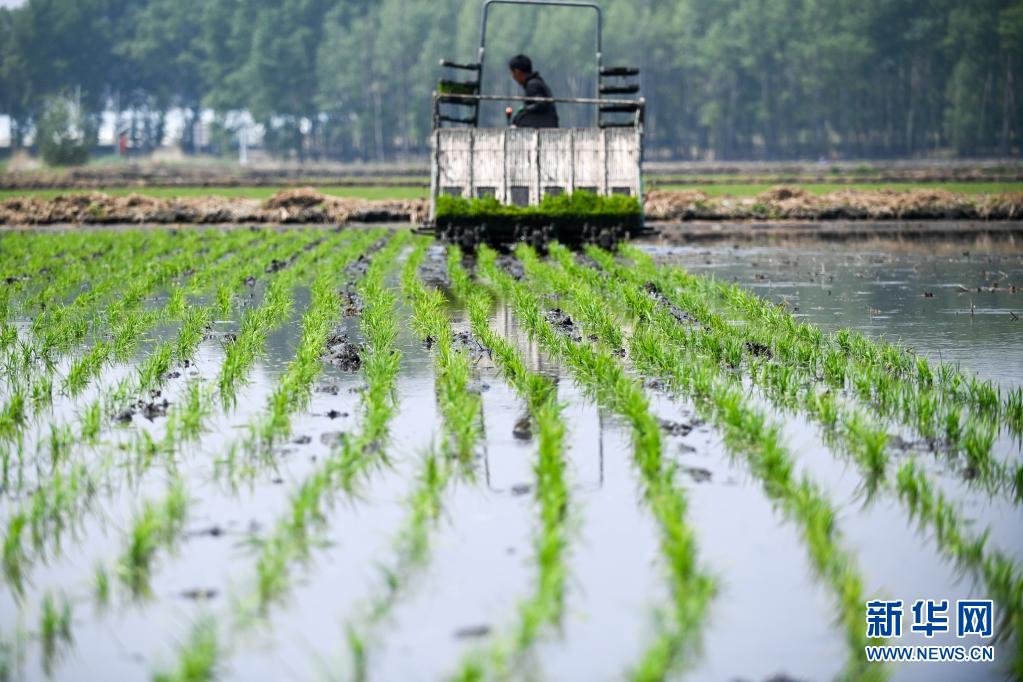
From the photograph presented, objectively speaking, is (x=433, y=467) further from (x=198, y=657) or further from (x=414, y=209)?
(x=414, y=209)

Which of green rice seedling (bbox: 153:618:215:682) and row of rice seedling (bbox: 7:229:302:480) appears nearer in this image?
green rice seedling (bbox: 153:618:215:682)

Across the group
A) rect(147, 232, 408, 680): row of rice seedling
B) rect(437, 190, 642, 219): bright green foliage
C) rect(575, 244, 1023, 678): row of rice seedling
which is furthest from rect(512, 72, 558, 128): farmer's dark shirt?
rect(575, 244, 1023, 678): row of rice seedling

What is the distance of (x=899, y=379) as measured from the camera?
958 cm

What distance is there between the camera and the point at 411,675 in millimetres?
4316

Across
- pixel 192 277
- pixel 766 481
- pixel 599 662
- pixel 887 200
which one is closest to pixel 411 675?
pixel 599 662

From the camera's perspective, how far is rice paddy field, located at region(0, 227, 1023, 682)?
461cm

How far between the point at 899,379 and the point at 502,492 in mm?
4008

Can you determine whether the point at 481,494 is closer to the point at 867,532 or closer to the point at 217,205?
the point at 867,532

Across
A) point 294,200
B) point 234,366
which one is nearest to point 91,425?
point 234,366

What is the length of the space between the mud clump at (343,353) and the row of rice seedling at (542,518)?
967mm

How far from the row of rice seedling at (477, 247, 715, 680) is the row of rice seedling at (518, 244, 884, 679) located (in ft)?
1.14

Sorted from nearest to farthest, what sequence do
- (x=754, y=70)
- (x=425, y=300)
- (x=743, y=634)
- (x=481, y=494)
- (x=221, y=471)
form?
(x=743, y=634) → (x=481, y=494) → (x=221, y=471) → (x=425, y=300) → (x=754, y=70)

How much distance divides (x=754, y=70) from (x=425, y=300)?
99.1 meters

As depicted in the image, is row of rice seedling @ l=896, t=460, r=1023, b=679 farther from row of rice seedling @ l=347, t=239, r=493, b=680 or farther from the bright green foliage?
the bright green foliage
